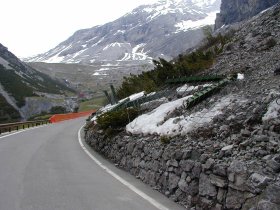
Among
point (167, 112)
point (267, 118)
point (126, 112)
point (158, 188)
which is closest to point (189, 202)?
point (158, 188)

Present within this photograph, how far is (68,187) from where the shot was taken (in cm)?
996

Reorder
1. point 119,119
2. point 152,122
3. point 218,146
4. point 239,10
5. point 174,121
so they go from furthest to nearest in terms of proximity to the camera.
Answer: point 239,10 → point 119,119 → point 152,122 → point 174,121 → point 218,146

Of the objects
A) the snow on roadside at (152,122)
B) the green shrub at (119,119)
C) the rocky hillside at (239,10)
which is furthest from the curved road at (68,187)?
the rocky hillside at (239,10)

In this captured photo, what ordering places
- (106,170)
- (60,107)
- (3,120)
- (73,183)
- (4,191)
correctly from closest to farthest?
(4,191) < (73,183) < (106,170) < (3,120) < (60,107)

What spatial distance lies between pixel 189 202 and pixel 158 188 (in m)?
1.69

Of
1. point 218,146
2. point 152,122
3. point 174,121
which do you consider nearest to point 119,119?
point 152,122

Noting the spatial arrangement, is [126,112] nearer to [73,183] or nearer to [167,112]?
[167,112]

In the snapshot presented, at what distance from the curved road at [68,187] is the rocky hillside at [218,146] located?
54 cm

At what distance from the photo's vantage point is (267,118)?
8.62 meters

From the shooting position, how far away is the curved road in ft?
27.4

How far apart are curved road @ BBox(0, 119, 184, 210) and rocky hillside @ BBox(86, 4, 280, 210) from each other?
540 millimetres

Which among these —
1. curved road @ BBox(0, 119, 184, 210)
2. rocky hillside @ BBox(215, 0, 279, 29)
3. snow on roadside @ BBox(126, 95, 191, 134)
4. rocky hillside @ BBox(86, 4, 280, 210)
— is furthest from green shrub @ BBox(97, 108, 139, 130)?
rocky hillside @ BBox(215, 0, 279, 29)

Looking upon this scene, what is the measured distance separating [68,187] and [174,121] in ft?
12.4

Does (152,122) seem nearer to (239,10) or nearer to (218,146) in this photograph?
(218,146)
